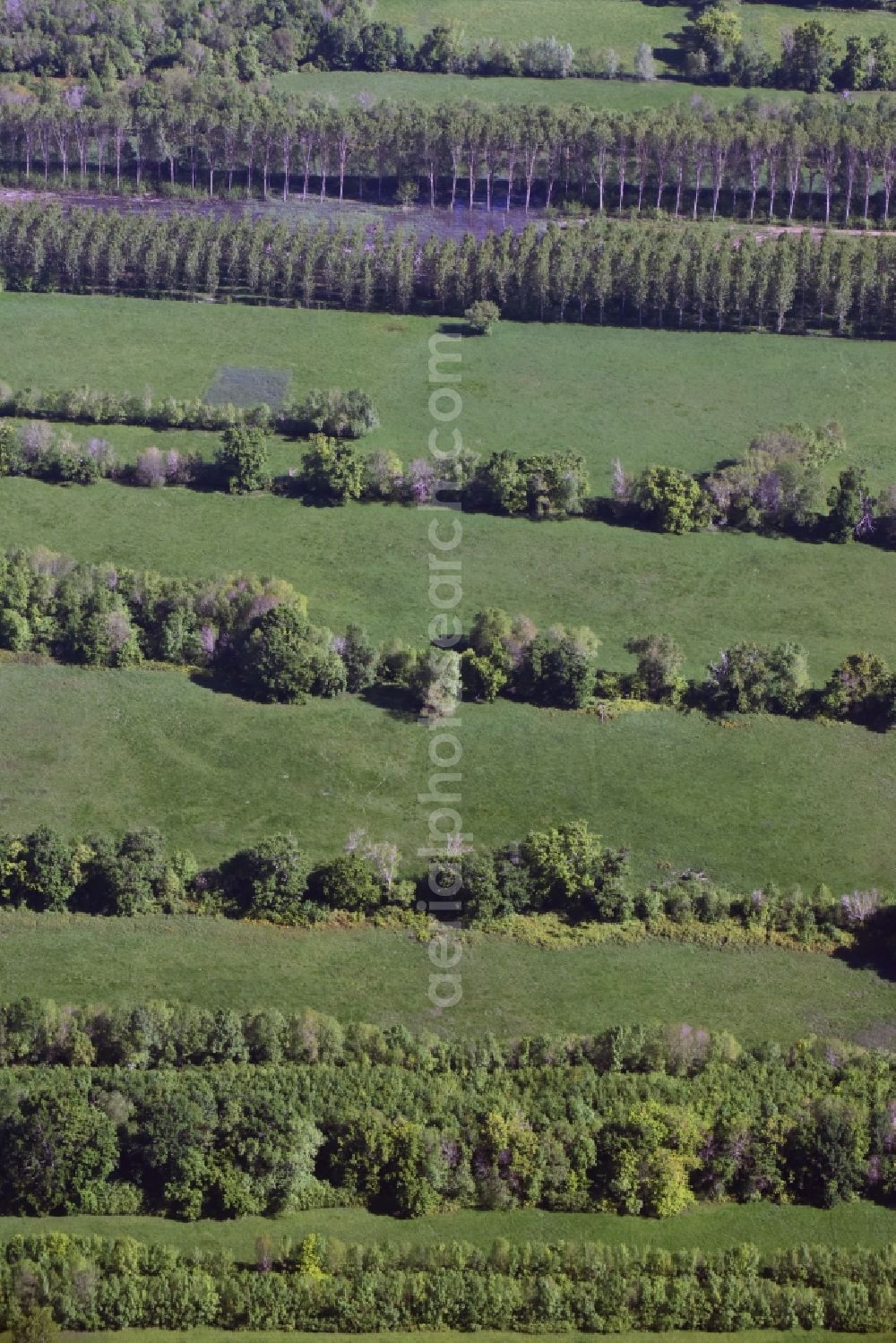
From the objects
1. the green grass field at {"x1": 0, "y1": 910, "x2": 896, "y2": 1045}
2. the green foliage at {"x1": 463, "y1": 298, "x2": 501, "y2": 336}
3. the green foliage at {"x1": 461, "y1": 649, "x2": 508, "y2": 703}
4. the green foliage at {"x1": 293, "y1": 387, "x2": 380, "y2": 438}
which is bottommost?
the green grass field at {"x1": 0, "y1": 910, "x2": 896, "y2": 1045}

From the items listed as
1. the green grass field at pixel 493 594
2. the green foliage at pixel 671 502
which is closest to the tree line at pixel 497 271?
the green grass field at pixel 493 594

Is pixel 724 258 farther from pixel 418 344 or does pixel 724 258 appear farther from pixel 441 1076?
pixel 441 1076

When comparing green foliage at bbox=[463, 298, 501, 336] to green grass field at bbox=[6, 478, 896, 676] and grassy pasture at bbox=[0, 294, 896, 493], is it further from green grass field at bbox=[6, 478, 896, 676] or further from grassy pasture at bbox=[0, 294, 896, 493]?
green grass field at bbox=[6, 478, 896, 676]

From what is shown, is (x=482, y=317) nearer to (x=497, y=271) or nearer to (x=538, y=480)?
(x=497, y=271)

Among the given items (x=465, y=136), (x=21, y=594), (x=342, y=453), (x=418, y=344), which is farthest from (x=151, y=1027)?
(x=465, y=136)

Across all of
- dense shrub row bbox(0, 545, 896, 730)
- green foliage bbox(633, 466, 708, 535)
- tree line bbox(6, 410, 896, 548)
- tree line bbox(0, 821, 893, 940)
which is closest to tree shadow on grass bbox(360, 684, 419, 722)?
dense shrub row bbox(0, 545, 896, 730)

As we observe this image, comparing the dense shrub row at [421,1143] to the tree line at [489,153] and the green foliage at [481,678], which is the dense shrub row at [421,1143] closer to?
the green foliage at [481,678]

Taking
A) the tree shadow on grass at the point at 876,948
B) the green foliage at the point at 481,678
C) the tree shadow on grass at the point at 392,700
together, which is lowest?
the tree shadow on grass at the point at 876,948

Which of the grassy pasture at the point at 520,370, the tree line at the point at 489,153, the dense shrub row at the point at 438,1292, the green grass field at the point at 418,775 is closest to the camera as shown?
the dense shrub row at the point at 438,1292
